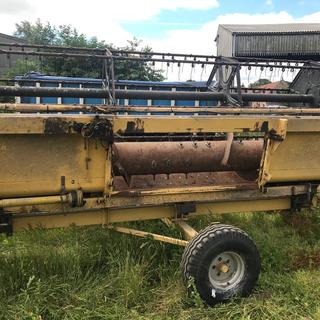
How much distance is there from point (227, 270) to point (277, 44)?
21.0m

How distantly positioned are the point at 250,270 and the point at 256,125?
1.07 meters

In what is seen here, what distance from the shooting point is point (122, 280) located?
10.8ft

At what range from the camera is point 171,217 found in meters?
3.67

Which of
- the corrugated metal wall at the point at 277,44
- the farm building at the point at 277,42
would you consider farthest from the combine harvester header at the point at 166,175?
the corrugated metal wall at the point at 277,44

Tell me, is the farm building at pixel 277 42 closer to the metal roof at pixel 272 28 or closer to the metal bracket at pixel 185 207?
the metal roof at pixel 272 28

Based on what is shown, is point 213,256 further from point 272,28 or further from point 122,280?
point 272,28

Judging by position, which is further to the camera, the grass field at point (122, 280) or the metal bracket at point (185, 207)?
the metal bracket at point (185, 207)

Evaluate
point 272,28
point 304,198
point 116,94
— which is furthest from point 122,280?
point 272,28

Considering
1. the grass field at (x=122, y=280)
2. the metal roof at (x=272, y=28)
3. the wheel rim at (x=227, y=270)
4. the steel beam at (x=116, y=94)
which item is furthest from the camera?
the metal roof at (x=272, y=28)

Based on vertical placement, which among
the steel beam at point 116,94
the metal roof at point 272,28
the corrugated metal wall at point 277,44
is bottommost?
the steel beam at point 116,94

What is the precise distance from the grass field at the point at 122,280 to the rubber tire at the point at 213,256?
0.08 metres

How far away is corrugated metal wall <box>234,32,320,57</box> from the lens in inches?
875

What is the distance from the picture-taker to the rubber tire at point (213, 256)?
10.2 ft

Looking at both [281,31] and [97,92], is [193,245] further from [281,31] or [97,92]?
[281,31]
